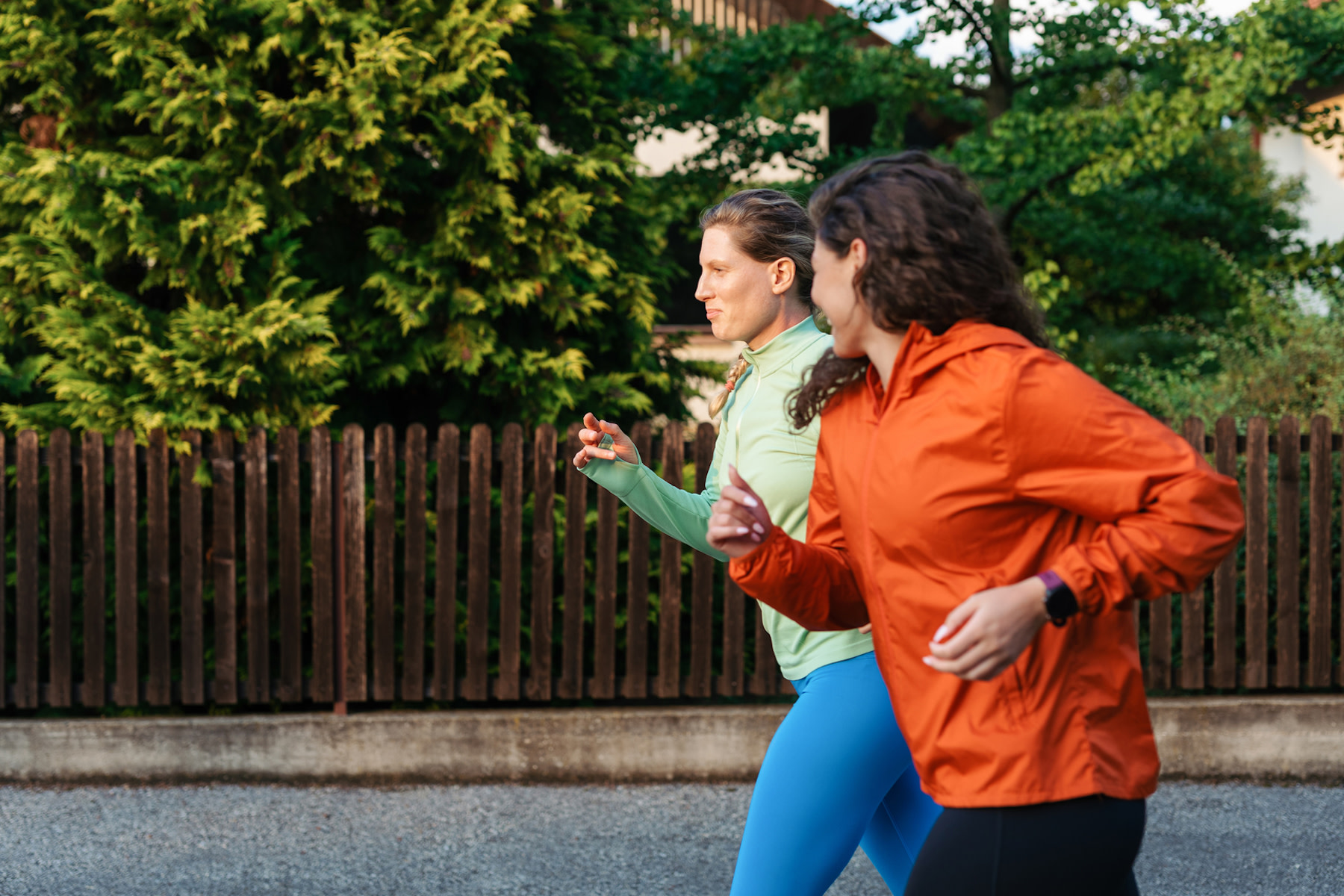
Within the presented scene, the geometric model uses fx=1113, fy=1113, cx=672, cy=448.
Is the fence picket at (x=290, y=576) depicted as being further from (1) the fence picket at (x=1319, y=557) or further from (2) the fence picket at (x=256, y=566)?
(1) the fence picket at (x=1319, y=557)

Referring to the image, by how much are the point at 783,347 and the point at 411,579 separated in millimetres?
3064

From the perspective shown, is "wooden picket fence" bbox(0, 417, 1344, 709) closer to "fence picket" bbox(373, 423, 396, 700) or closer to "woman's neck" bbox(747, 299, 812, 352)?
"fence picket" bbox(373, 423, 396, 700)

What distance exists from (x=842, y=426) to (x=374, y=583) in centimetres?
362

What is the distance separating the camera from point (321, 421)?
5297 millimetres

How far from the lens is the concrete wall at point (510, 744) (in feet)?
15.3

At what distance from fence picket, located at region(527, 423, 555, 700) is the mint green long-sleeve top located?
252 cm

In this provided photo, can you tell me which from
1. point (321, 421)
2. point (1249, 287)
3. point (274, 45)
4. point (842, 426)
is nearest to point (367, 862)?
point (321, 421)

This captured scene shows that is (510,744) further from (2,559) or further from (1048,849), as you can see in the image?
(1048,849)

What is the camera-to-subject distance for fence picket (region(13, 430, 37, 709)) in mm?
4836

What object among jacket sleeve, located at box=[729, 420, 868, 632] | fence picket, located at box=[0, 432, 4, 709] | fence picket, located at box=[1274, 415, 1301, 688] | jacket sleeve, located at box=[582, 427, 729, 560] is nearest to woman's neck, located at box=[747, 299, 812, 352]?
jacket sleeve, located at box=[582, 427, 729, 560]

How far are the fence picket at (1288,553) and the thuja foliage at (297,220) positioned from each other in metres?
3.03

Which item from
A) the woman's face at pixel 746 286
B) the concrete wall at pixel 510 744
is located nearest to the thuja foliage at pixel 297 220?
the concrete wall at pixel 510 744

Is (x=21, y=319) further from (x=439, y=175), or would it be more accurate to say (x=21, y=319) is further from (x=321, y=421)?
(x=439, y=175)

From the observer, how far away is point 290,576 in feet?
16.2
